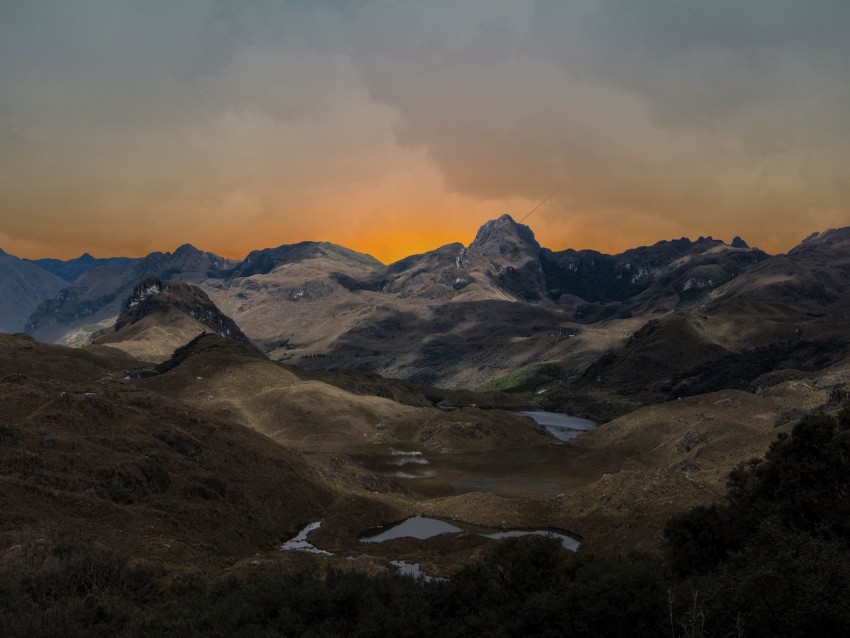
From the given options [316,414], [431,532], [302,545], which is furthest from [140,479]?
[316,414]

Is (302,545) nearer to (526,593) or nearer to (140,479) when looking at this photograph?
(140,479)

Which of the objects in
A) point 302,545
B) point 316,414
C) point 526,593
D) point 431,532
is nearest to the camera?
point 526,593

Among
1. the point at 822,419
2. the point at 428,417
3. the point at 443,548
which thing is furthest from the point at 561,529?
the point at 428,417

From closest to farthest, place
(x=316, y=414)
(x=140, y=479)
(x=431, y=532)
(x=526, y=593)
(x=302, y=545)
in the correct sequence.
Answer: (x=526, y=593), (x=140, y=479), (x=302, y=545), (x=431, y=532), (x=316, y=414)

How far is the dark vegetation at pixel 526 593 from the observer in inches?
1033

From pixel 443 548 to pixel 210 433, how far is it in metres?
42.8

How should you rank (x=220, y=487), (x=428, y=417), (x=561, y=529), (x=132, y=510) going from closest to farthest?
(x=132, y=510) → (x=220, y=487) → (x=561, y=529) → (x=428, y=417)

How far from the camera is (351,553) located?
223 ft

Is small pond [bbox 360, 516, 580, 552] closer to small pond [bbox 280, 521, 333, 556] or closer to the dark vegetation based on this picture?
small pond [bbox 280, 521, 333, 556]

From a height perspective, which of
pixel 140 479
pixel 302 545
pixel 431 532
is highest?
pixel 140 479

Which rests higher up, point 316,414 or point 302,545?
point 316,414

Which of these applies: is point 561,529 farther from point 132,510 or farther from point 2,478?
point 2,478

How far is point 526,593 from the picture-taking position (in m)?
37.5

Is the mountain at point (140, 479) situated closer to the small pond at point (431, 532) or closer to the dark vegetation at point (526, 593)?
the dark vegetation at point (526, 593)
